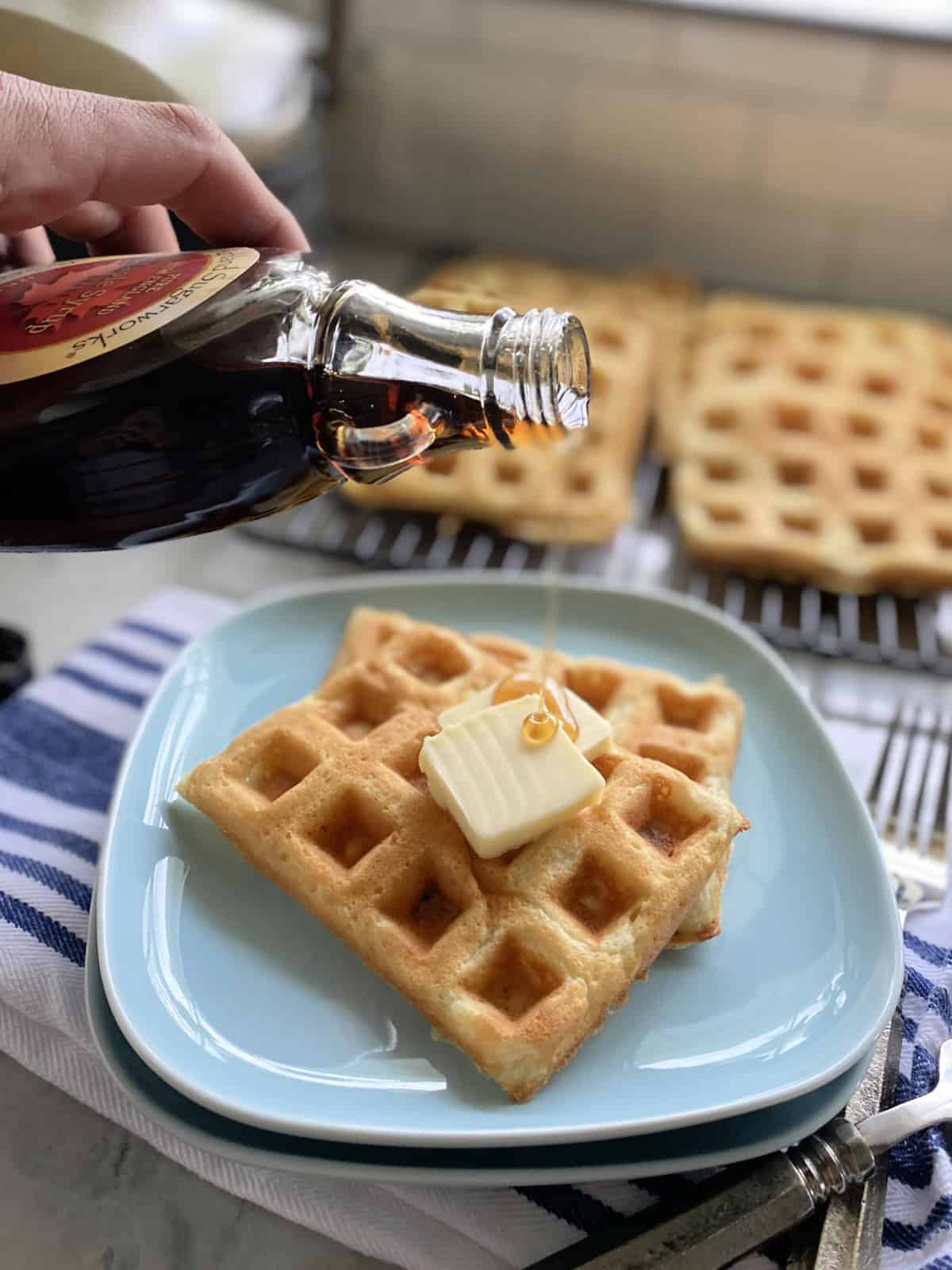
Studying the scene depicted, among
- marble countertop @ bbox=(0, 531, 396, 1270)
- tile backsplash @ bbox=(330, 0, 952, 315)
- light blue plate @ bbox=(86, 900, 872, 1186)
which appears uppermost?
tile backsplash @ bbox=(330, 0, 952, 315)

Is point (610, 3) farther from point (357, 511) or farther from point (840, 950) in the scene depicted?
point (840, 950)

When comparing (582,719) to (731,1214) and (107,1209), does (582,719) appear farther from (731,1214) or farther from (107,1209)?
(107,1209)

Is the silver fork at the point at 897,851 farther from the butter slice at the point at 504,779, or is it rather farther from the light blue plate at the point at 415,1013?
the butter slice at the point at 504,779

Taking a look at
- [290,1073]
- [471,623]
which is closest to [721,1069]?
[290,1073]

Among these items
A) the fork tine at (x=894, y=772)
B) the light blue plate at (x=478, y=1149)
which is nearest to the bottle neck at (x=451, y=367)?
the light blue plate at (x=478, y=1149)

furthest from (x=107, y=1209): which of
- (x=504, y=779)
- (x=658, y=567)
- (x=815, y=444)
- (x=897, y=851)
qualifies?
(x=815, y=444)

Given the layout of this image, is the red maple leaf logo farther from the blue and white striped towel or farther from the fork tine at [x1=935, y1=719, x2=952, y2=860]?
the fork tine at [x1=935, y1=719, x2=952, y2=860]

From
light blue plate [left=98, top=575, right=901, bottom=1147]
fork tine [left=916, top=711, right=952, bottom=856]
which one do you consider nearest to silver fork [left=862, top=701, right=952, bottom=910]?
fork tine [left=916, top=711, right=952, bottom=856]
